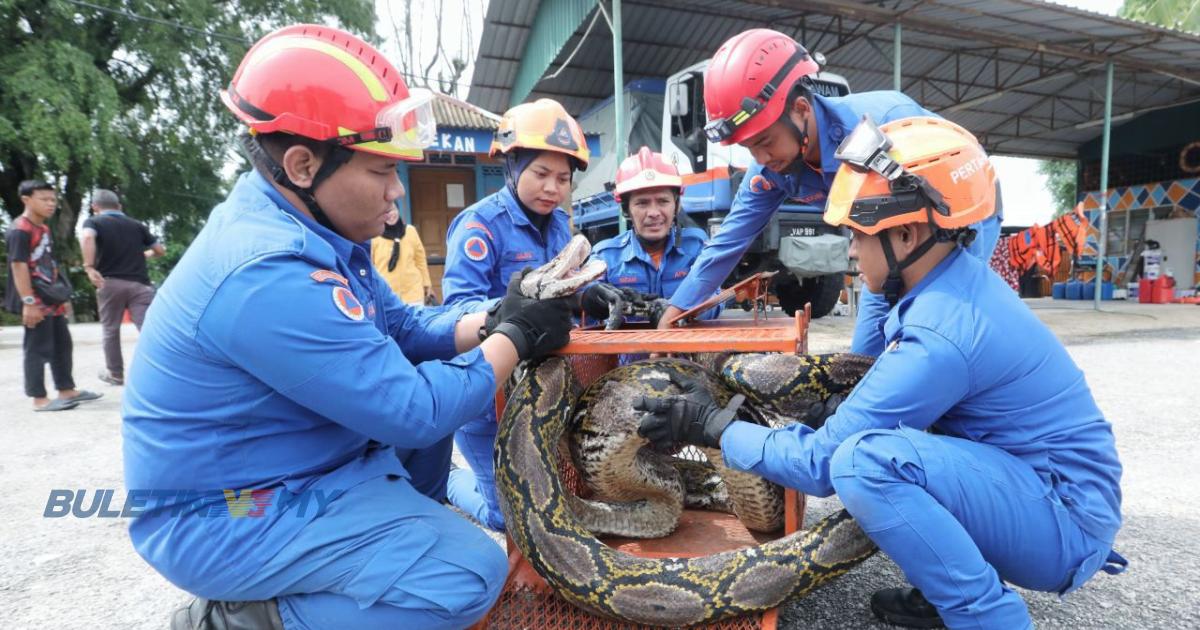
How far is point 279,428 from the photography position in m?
1.77

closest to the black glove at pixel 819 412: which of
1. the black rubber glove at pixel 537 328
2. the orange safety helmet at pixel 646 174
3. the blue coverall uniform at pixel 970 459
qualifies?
the blue coverall uniform at pixel 970 459

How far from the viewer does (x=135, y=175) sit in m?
18.8

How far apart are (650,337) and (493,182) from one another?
1409 cm

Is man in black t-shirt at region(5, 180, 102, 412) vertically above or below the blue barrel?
above

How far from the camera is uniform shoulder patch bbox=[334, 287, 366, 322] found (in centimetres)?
169

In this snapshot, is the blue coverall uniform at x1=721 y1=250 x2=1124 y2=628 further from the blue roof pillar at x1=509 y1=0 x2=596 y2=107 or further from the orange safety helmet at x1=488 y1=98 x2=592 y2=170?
the blue roof pillar at x1=509 y1=0 x2=596 y2=107

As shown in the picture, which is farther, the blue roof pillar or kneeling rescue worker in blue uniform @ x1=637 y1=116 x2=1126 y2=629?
the blue roof pillar

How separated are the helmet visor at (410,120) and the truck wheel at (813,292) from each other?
7.34 m

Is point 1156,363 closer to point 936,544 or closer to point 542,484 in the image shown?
point 936,544

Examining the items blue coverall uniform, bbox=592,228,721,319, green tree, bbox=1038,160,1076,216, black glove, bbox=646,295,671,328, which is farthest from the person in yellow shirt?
green tree, bbox=1038,160,1076,216

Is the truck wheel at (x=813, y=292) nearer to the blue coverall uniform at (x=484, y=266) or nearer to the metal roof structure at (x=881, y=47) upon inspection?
the metal roof structure at (x=881, y=47)

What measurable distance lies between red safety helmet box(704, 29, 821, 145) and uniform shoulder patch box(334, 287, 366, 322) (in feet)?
6.66

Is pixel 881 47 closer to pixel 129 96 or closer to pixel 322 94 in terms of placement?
pixel 322 94

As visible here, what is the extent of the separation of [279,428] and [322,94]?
96 centimetres
